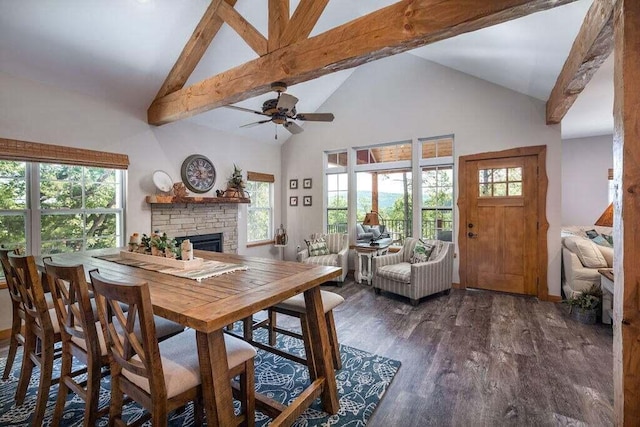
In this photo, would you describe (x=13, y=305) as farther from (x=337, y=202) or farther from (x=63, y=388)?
(x=337, y=202)

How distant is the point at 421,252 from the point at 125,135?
419 centimetres

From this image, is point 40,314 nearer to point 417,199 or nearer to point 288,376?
point 288,376

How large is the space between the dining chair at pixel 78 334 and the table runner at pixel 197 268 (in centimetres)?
51

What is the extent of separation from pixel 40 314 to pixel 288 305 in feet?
4.75

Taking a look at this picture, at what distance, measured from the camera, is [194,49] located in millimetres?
3523

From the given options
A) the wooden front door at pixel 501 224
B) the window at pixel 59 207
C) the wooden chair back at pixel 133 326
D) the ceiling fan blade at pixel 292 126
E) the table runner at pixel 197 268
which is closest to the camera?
the wooden chair back at pixel 133 326

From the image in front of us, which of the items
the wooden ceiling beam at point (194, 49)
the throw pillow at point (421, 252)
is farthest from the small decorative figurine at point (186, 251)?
the throw pillow at point (421, 252)

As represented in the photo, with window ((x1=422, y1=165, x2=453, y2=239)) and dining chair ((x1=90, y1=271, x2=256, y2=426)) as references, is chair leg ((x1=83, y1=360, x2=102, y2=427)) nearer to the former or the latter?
dining chair ((x1=90, y1=271, x2=256, y2=426))

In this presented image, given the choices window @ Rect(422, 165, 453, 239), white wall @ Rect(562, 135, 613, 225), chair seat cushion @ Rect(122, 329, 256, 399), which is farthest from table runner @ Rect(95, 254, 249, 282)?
white wall @ Rect(562, 135, 613, 225)

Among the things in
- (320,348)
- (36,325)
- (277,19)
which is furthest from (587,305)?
(36,325)

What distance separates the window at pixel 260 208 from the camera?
18.5 feet

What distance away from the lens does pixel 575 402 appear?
1.93 metres

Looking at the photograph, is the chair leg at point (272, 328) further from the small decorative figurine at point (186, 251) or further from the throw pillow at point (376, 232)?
the throw pillow at point (376, 232)

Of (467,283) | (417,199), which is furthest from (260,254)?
(467,283)
